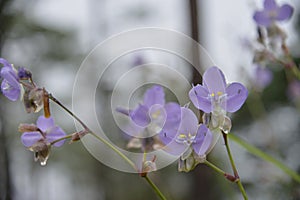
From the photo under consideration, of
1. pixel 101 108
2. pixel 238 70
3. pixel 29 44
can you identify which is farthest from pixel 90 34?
pixel 238 70

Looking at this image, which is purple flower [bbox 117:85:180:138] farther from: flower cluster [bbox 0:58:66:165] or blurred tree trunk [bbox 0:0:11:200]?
blurred tree trunk [bbox 0:0:11:200]

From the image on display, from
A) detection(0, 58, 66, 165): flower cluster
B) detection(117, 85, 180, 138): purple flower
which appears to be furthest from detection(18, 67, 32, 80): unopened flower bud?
detection(117, 85, 180, 138): purple flower

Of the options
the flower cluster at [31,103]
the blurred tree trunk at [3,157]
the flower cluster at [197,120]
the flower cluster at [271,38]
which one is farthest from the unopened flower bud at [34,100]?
the blurred tree trunk at [3,157]

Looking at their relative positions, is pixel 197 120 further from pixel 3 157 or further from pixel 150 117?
pixel 3 157

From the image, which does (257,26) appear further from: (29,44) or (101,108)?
(101,108)

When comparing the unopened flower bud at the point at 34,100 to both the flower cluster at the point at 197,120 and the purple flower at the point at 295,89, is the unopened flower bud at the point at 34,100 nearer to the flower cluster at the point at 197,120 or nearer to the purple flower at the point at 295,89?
the flower cluster at the point at 197,120

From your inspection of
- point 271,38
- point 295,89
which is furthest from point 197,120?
point 295,89
